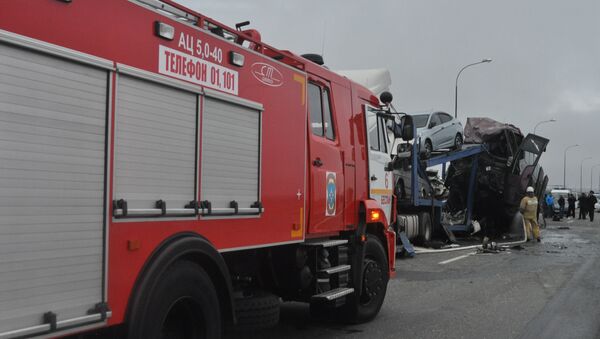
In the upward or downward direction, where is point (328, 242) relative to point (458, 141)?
downward

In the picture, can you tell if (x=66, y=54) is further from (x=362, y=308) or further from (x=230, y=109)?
(x=362, y=308)

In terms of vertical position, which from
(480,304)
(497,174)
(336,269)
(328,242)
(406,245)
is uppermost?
(497,174)

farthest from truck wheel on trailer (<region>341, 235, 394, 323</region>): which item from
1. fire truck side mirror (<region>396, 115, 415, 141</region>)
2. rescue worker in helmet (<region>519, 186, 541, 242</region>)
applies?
rescue worker in helmet (<region>519, 186, 541, 242</region>)

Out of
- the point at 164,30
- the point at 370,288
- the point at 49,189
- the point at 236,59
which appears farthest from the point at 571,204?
the point at 49,189

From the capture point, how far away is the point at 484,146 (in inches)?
727

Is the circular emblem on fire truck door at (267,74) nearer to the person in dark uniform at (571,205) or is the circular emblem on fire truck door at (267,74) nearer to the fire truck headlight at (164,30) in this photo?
the fire truck headlight at (164,30)

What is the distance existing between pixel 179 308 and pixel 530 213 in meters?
16.3

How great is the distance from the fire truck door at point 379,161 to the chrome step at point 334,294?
4.49 ft

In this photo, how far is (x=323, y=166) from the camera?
229 inches

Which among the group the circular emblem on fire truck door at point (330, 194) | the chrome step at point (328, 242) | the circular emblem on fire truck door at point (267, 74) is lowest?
the chrome step at point (328, 242)

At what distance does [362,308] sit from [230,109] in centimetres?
323

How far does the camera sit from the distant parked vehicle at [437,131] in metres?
17.6

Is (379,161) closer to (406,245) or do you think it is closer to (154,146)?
(154,146)

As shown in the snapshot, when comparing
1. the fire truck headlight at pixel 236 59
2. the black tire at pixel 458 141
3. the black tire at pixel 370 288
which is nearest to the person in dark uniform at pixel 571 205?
the black tire at pixel 458 141
